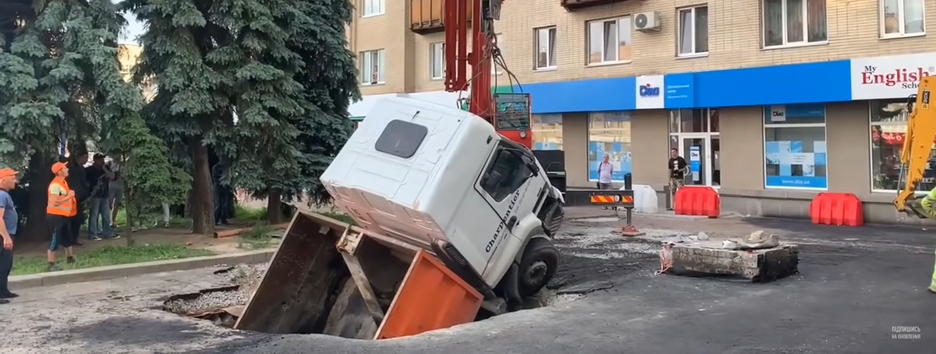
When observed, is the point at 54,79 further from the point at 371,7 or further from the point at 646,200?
the point at 371,7

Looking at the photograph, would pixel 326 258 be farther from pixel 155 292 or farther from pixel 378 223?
pixel 155 292

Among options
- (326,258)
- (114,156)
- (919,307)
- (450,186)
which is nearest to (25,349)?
(326,258)

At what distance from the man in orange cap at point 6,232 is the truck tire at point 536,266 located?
631 cm

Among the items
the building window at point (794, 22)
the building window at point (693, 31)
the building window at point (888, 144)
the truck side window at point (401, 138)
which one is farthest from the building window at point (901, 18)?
the truck side window at point (401, 138)

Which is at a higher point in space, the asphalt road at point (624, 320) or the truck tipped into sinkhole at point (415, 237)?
the truck tipped into sinkhole at point (415, 237)

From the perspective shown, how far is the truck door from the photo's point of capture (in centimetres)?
902

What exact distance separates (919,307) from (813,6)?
1269 cm

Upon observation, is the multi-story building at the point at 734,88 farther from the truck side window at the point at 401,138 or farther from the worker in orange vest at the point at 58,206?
the worker in orange vest at the point at 58,206

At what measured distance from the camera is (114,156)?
13.7m

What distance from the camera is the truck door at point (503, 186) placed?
9.02 m

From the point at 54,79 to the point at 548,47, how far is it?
15.9 m

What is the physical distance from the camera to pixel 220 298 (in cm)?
1019

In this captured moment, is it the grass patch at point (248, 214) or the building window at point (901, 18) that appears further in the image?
the grass patch at point (248, 214)

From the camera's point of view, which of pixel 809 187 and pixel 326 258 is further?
pixel 809 187
